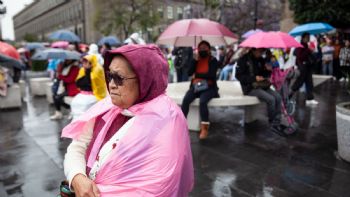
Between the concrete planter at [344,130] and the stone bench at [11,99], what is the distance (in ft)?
25.7

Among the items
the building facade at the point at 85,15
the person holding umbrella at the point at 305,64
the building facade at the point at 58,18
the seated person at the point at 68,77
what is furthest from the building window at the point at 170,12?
the seated person at the point at 68,77

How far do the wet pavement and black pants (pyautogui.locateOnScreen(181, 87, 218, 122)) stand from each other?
44cm

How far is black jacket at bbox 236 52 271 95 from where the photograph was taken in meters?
6.20

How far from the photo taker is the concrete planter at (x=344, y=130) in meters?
4.30

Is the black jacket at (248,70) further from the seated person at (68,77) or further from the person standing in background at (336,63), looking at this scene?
the person standing in background at (336,63)

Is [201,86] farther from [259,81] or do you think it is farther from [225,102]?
[259,81]

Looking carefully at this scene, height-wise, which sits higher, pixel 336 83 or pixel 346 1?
pixel 346 1

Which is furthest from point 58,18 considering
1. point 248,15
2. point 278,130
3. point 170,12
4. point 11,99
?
point 278,130

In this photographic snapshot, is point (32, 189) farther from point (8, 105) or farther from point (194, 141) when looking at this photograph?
point (8, 105)

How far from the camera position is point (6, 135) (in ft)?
21.2

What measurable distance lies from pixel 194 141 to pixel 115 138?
13.1ft

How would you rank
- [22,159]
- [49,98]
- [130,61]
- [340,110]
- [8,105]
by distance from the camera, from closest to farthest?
[130,61], [340,110], [22,159], [8,105], [49,98]

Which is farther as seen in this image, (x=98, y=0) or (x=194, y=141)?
(x=98, y=0)

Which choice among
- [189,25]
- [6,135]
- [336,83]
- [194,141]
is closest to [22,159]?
[6,135]
